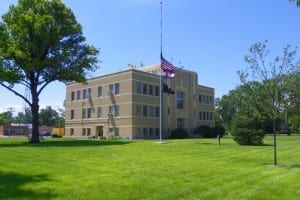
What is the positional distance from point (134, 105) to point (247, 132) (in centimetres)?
3076

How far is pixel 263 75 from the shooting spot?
19.5 metres

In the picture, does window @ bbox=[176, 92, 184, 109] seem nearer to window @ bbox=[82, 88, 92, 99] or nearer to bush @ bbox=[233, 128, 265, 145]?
window @ bbox=[82, 88, 92, 99]

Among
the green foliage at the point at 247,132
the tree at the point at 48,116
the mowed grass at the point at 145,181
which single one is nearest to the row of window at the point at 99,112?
the green foliage at the point at 247,132

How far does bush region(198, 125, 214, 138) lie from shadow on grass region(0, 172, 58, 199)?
206ft

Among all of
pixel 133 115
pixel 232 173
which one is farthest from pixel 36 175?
pixel 133 115

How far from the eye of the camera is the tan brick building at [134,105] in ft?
213

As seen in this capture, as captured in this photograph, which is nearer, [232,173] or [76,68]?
[232,173]

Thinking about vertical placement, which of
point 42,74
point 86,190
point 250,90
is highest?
point 42,74

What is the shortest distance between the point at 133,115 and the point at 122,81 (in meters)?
5.90

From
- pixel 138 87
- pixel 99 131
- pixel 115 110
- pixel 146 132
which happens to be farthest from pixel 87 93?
pixel 146 132

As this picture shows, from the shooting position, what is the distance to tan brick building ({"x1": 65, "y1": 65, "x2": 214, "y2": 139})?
64.9 m

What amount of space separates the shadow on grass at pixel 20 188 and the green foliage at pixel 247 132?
24.3 metres

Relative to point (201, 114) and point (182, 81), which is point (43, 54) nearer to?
point (182, 81)

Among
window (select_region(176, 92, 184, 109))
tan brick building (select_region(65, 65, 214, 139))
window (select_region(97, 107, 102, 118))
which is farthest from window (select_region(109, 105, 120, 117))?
window (select_region(176, 92, 184, 109))
